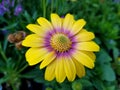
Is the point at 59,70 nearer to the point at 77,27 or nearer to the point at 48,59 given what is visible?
the point at 48,59

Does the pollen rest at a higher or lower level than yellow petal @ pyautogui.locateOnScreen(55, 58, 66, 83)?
higher

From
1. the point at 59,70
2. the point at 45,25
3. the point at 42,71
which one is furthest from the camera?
the point at 42,71

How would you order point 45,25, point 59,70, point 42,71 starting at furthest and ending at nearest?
point 42,71 → point 45,25 → point 59,70

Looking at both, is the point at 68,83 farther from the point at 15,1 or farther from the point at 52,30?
the point at 15,1

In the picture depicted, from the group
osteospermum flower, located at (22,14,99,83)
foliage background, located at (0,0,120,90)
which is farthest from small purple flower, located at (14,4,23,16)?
osteospermum flower, located at (22,14,99,83)

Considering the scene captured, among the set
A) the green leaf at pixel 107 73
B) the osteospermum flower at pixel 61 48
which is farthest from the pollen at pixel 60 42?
the green leaf at pixel 107 73

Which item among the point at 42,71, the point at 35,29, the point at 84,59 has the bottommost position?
the point at 42,71

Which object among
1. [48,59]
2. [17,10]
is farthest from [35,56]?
[17,10]

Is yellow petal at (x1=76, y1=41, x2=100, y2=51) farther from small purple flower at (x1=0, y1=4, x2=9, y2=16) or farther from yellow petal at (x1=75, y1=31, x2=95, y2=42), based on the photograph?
small purple flower at (x1=0, y1=4, x2=9, y2=16)

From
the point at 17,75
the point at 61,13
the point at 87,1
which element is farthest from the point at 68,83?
the point at 87,1
